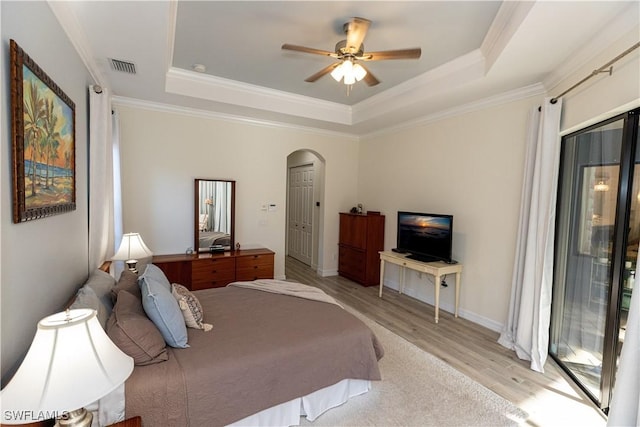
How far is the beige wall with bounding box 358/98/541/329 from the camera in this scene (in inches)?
Result: 136

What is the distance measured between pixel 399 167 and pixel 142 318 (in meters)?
4.20

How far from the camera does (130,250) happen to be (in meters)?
2.98

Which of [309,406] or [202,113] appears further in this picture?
[202,113]

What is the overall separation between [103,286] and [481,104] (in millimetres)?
4271

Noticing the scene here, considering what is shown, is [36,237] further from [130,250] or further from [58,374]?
[130,250]

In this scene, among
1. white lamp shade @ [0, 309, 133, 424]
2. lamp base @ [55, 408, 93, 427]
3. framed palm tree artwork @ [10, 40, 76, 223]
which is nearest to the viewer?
white lamp shade @ [0, 309, 133, 424]

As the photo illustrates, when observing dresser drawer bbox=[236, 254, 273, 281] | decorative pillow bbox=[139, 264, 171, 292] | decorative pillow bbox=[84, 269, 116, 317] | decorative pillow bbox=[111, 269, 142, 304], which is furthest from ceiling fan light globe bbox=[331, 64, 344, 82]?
dresser drawer bbox=[236, 254, 273, 281]

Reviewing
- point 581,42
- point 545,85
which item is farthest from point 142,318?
point 545,85

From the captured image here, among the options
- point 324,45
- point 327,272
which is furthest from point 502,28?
point 327,272

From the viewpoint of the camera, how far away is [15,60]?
1.30 metres

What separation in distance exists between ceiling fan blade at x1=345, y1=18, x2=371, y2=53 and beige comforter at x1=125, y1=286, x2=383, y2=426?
2.18 metres

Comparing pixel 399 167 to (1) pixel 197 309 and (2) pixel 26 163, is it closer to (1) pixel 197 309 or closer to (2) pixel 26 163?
(1) pixel 197 309

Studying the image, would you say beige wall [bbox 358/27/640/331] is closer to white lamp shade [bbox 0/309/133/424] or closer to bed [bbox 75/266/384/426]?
bed [bbox 75/266/384/426]

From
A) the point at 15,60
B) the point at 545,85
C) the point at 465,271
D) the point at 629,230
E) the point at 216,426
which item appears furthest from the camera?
the point at 465,271
